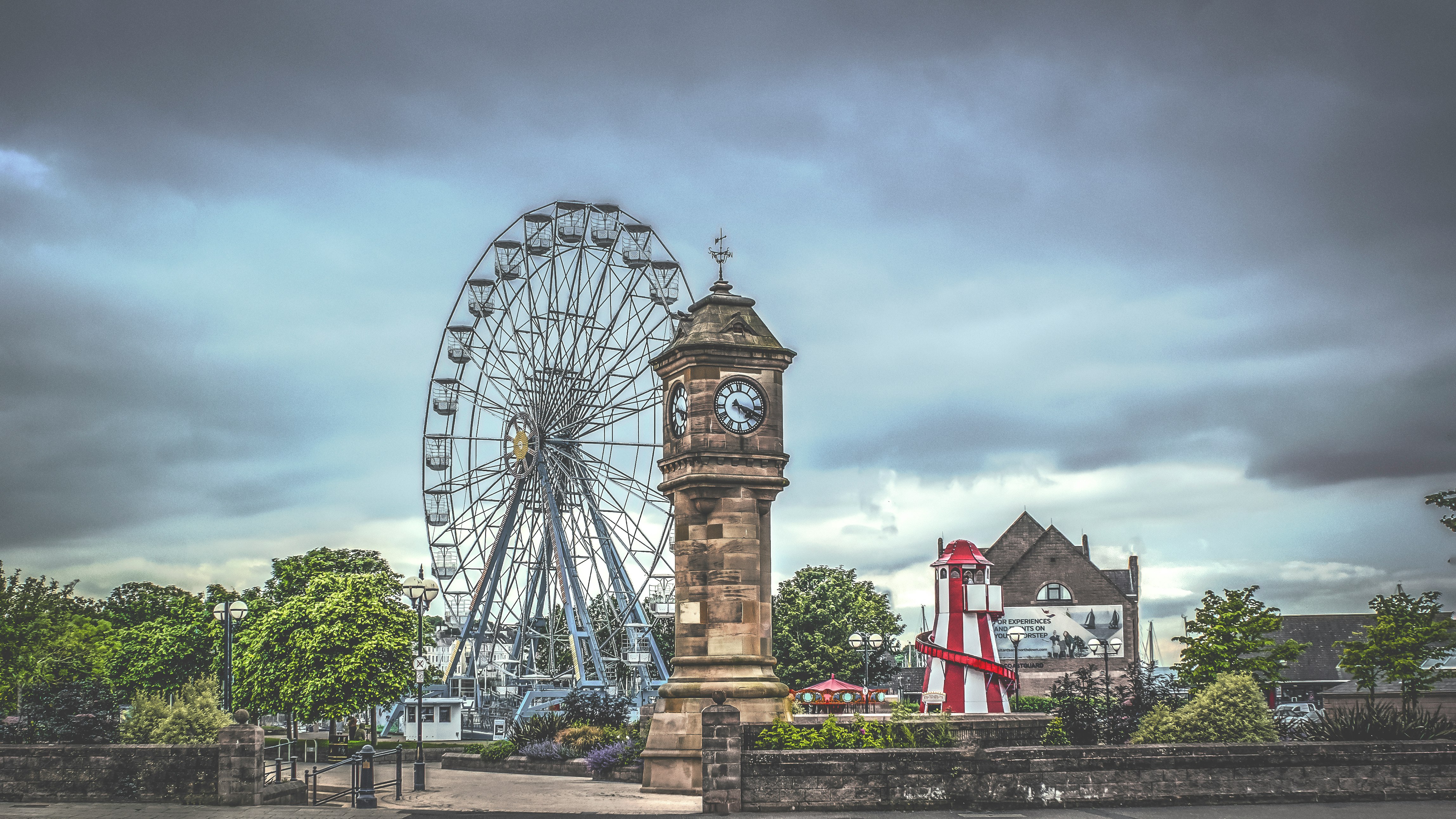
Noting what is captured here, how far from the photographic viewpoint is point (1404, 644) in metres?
32.2

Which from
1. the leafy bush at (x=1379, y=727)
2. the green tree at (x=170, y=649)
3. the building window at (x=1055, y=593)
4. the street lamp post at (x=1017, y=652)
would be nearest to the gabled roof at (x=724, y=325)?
the leafy bush at (x=1379, y=727)

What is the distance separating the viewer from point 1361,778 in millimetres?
20000

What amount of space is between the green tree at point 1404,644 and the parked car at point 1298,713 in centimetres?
190

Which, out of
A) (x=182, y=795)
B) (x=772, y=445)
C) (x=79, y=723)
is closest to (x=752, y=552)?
(x=772, y=445)

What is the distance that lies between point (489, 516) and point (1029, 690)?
35.4 meters

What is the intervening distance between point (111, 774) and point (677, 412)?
11.9 m

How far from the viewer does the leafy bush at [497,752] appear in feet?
114

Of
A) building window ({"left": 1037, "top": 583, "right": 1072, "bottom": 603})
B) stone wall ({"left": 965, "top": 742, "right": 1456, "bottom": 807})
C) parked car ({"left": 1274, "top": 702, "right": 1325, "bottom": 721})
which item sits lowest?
parked car ({"left": 1274, "top": 702, "right": 1325, "bottom": 721})

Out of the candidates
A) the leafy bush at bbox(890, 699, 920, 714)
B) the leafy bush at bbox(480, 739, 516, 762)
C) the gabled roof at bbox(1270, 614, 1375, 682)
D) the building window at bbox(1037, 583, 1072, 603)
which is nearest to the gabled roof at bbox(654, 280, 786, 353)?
the leafy bush at bbox(890, 699, 920, 714)

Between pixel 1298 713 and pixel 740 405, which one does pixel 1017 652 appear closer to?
pixel 1298 713

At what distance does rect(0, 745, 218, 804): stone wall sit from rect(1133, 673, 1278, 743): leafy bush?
16051mm

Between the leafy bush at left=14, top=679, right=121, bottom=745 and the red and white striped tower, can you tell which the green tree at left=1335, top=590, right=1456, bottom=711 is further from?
the leafy bush at left=14, top=679, right=121, bottom=745

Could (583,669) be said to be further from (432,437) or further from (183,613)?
(183,613)

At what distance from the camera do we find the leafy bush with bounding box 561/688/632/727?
35.3m
